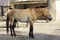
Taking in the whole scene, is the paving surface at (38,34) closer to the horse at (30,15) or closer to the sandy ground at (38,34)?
the sandy ground at (38,34)

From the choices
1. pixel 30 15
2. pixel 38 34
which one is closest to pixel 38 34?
pixel 38 34

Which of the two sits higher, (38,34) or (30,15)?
(30,15)

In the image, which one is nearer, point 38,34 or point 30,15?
point 30,15

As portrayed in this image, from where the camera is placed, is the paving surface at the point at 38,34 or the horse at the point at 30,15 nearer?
the paving surface at the point at 38,34

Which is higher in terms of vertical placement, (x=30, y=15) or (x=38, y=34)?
(x=30, y=15)

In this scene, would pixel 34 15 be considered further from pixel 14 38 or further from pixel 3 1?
pixel 3 1

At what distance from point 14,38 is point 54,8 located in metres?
6.71

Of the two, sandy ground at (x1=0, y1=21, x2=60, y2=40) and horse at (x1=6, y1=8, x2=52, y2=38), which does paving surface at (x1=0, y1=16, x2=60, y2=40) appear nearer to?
sandy ground at (x1=0, y1=21, x2=60, y2=40)

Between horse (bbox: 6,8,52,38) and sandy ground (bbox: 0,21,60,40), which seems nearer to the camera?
sandy ground (bbox: 0,21,60,40)

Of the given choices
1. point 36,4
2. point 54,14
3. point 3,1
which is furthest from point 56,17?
point 3,1

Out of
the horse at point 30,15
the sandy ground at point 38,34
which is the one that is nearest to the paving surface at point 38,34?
the sandy ground at point 38,34

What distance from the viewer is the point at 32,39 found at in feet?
22.5

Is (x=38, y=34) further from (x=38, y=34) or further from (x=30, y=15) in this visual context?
(x=30, y=15)

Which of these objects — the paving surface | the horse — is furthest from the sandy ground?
the horse
